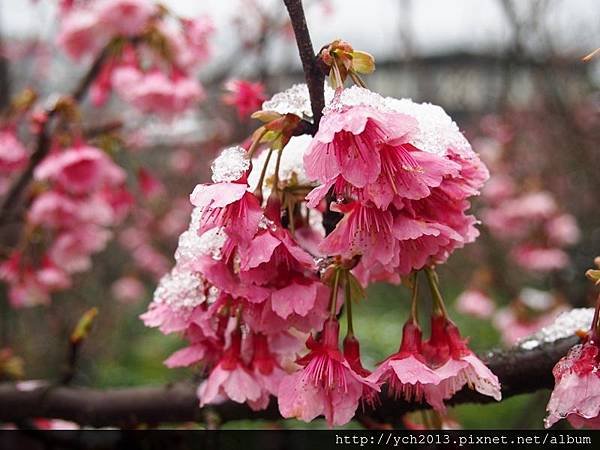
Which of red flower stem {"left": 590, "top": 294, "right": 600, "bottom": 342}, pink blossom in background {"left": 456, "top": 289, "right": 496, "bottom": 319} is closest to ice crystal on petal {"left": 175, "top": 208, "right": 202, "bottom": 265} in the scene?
red flower stem {"left": 590, "top": 294, "right": 600, "bottom": 342}

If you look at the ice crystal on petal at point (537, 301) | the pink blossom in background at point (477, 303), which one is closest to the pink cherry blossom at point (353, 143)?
the ice crystal on petal at point (537, 301)

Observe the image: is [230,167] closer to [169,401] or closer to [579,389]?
[579,389]

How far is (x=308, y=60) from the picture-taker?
866 mm

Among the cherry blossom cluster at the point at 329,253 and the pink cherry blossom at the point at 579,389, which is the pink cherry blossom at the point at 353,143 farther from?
the pink cherry blossom at the point at 579,389

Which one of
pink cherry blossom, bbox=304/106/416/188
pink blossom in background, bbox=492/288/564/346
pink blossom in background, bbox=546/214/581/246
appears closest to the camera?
pink cherry blossom, bbox=304/106/416/188

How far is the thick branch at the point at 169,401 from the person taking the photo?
1.06 metres

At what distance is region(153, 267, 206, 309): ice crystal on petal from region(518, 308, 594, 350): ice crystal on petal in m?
0.55

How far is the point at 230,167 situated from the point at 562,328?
641 millimetres

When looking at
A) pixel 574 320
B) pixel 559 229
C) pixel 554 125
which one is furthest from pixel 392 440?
pixel 554 125

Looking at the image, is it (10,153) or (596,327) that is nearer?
(596,327)

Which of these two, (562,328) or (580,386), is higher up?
(562,328)

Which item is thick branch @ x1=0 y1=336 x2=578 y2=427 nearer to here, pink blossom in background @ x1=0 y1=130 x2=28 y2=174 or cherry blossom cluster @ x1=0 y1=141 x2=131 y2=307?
cherry blossom cluster @ x1=0 y1=141 x2=131 y2=307

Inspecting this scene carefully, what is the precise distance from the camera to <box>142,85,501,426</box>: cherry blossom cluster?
2.57ft

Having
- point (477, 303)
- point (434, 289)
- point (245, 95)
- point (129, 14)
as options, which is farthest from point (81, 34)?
point (477, 303)
